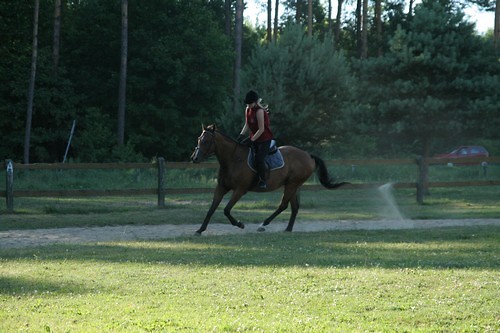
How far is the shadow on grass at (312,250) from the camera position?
1186 cm

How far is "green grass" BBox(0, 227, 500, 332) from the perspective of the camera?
7598 millimetres

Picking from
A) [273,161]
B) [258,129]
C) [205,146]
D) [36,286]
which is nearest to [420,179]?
[273,161]

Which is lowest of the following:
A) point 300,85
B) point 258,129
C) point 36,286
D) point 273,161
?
point 36,286

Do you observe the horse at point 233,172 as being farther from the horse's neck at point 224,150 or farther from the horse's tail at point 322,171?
the horse's tail at point 322,171

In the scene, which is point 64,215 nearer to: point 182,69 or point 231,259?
point 231,259

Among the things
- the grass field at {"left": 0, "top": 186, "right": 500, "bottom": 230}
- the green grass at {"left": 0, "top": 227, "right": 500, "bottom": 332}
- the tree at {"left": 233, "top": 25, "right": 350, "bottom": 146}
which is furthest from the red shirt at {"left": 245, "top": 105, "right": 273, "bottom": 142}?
the tree at {"left": 233, "top": 25, "right": 350, "bottom": 146}

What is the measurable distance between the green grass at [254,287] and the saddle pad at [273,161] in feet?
8.43

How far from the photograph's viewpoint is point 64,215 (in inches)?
840

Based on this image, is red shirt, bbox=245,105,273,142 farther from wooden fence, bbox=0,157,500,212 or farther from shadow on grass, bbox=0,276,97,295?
shadow on grass, bbox=0,276,97,295

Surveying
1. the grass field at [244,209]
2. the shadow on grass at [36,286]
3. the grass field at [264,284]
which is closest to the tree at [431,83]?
the grass field at [244,209]

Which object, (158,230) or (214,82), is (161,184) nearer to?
(158,230)

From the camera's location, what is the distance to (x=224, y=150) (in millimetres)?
16953

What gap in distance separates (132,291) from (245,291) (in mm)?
1247

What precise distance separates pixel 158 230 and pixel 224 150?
102 inches
